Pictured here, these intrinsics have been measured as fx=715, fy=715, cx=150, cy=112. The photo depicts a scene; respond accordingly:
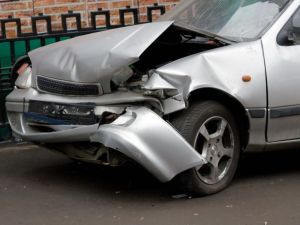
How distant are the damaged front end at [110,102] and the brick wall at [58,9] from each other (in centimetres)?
301

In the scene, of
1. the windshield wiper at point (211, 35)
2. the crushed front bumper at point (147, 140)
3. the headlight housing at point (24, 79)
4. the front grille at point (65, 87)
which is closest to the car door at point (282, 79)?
the windshield wiper at point (211, 35)

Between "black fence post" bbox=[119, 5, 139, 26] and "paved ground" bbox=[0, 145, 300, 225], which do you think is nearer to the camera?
"paved ground" bbox=[0, 145, 300, 225]

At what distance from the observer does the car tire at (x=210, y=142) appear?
5.62 meters

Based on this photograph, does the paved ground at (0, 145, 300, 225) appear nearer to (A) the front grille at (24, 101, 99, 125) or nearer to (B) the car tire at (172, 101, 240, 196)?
(B) the car tire at (172, 101, 240, 196)

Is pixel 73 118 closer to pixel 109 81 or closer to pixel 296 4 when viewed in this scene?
pixel 109 81

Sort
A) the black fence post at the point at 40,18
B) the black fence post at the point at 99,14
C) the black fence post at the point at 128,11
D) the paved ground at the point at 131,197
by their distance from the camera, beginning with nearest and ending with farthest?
the paved ground at the point at 131,197 < the black fence post at the point at 40,18 < the black fence post at the point at 99,14 < the black fence post at the point at 128,11

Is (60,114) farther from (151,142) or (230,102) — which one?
(230,102)

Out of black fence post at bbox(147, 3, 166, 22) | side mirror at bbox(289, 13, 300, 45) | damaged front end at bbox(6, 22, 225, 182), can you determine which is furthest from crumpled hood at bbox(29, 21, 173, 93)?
black fence post at bbox(147, 3, 166, 22)

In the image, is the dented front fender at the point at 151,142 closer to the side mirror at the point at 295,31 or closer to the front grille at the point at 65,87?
the front grille at the point at 65,87

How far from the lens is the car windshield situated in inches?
243

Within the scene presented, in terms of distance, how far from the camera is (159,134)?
5.37 meters

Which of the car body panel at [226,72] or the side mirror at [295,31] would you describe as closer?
the car body panel at [226,72]

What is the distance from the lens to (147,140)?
5332 millimetres

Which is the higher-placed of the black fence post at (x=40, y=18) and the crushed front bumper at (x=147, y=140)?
the black fence post at (x=40, y=18)
